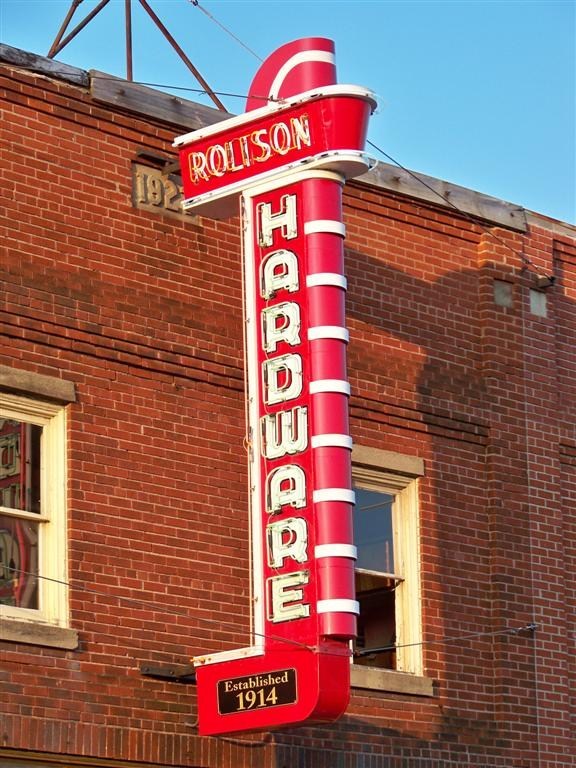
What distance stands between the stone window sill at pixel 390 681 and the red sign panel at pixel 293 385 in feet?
7.24

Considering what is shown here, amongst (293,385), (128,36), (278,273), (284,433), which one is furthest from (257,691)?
(128,36)

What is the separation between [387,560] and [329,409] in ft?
11.2

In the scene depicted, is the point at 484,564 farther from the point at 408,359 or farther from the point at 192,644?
the point at 192,644

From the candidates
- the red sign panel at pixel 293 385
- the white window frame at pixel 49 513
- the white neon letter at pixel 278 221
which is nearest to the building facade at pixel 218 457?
the white window frame at pixel 49 513

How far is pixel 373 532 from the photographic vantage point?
17.2 meters

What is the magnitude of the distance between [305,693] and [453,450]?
192 inches

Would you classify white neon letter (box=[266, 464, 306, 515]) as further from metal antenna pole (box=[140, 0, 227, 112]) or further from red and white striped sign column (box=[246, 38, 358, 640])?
metal antenna pole (box=[140, 0, 227, 112])

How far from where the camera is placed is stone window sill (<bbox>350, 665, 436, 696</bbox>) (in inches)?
634

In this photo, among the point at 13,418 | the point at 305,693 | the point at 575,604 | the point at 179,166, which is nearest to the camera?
the point at 305,693

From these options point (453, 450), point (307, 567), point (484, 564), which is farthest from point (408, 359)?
point (307, 567)

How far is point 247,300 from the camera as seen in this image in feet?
48.3

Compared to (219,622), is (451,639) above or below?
above

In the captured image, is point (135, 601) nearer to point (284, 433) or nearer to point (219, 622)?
point (219, 622)

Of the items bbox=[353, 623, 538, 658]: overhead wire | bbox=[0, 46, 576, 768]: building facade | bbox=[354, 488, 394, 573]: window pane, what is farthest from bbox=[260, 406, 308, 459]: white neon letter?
bbox=[354, 488, 394, 573]: window pane
